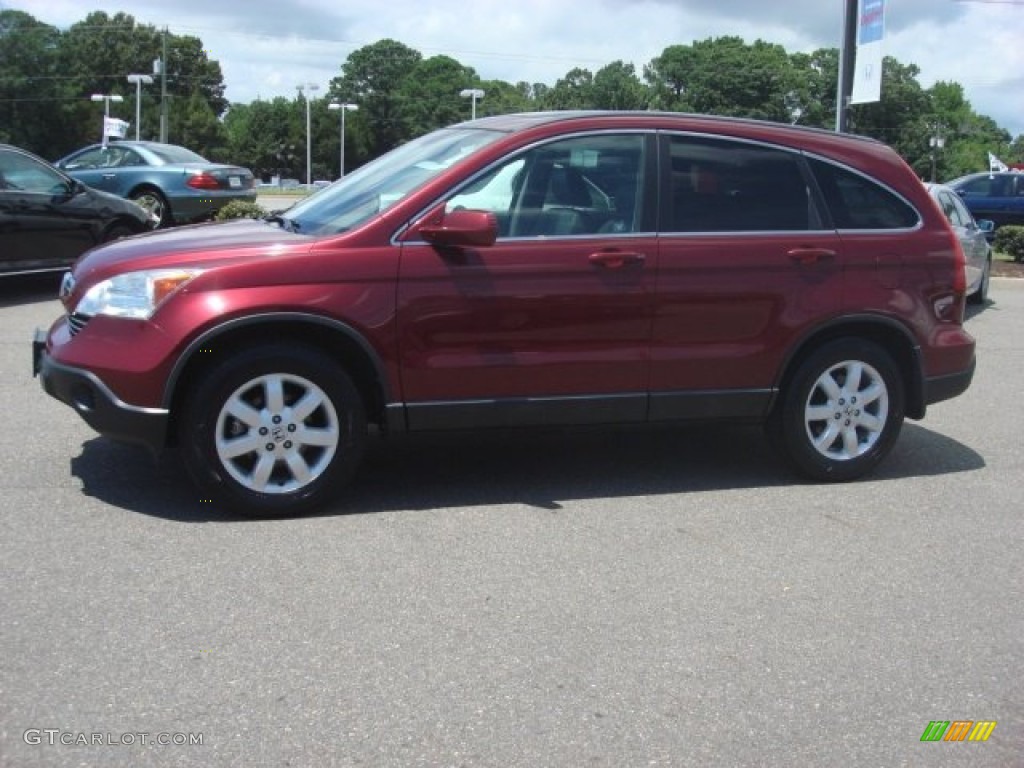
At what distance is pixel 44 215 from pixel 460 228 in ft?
25.6

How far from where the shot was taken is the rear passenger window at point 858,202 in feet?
18.9

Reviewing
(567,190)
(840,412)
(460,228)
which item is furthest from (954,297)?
(460,228)

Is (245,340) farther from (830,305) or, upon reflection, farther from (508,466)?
(830,305)

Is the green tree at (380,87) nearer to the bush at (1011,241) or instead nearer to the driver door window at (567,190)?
the bush at (1011,241)

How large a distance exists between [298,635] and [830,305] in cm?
323

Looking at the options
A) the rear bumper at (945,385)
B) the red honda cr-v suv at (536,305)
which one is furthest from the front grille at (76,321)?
the rear bumper at (945,385)

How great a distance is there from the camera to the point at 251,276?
15.7 feet

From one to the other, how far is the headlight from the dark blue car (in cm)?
2083

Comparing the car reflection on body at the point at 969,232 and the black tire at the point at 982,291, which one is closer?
the car reflection on body at the point at 969,232

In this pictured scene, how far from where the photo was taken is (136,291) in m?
4.83

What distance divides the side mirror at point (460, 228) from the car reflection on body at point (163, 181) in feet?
38.0

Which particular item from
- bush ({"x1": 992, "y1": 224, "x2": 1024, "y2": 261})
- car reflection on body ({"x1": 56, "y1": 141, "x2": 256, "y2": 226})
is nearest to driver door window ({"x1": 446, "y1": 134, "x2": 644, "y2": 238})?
car reflection on body ({"x1": 56, "y1": 141, "x2": 256, "y2": 226})

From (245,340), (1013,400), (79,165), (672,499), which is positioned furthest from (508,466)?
(79,165)

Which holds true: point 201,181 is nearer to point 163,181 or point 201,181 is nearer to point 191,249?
point 163,181
